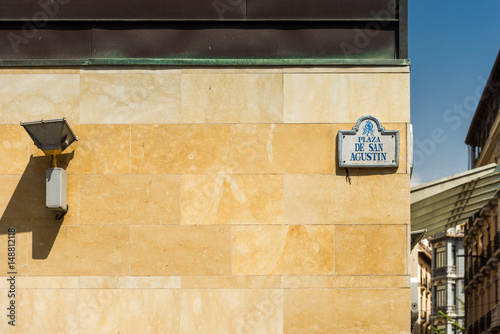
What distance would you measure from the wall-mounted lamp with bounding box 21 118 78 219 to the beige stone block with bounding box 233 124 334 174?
7.97 ft

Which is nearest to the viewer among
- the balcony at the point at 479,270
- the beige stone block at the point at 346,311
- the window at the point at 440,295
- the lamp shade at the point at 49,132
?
the lamp shade at the point at 49,132

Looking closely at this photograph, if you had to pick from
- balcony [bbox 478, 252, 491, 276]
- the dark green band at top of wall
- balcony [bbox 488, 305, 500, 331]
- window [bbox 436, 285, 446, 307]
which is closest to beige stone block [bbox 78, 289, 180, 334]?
the dark green band at top of wall

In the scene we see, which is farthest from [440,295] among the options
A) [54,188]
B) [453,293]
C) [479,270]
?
[54,188]

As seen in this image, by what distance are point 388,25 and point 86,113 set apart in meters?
4.65

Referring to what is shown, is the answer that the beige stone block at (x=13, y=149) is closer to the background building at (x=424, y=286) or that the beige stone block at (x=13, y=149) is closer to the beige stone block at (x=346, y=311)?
the beige stone block at (x=346, y=311)

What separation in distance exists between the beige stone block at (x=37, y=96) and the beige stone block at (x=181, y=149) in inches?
41.7

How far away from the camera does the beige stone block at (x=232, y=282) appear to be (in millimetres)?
11883

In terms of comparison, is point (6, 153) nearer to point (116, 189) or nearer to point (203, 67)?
point (116, 189)

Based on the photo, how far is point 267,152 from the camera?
39.8ft

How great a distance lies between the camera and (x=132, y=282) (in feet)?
39.1

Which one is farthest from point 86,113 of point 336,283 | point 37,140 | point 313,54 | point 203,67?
point 336,283

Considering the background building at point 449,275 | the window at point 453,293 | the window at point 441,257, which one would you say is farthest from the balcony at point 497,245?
the window at point 441,257

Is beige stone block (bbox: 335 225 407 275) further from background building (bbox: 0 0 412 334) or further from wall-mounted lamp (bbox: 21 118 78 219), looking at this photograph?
wall-mounted lamp (bbox: 21 118 78 219)

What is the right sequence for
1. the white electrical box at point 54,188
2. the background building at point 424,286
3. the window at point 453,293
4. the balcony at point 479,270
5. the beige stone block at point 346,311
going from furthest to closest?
the background building at point 424,286 → the window at point 453,293 → the balcony at point 479,270 → the beige stone block at point 346,311 → the white electrical box at point 54,188
